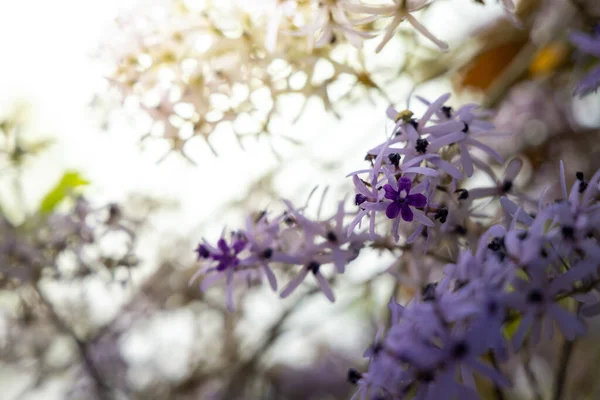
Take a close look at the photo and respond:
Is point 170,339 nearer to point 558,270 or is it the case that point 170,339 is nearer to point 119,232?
point 119,232

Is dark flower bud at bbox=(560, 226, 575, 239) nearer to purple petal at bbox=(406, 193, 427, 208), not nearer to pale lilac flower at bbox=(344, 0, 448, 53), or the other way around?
purple petal at bbox=(406, 193, 427, 208)

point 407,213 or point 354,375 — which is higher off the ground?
point 407,213

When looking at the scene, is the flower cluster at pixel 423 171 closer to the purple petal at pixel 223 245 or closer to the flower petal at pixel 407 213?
the flower petal at pixel 407 213

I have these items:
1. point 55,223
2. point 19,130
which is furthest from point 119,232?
point 19,130

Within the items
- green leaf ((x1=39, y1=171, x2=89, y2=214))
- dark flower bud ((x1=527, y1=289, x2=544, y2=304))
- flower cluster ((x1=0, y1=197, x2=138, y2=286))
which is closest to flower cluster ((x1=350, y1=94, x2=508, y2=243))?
dark flower bud ((x1=527, y1=289, x2=544, y2=304))

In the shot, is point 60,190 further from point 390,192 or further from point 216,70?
point 390,192

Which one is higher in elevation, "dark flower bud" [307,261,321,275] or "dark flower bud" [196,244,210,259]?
"dark flower bud" [307,261,321,275]

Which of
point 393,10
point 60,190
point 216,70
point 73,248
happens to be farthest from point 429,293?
point 60,190
